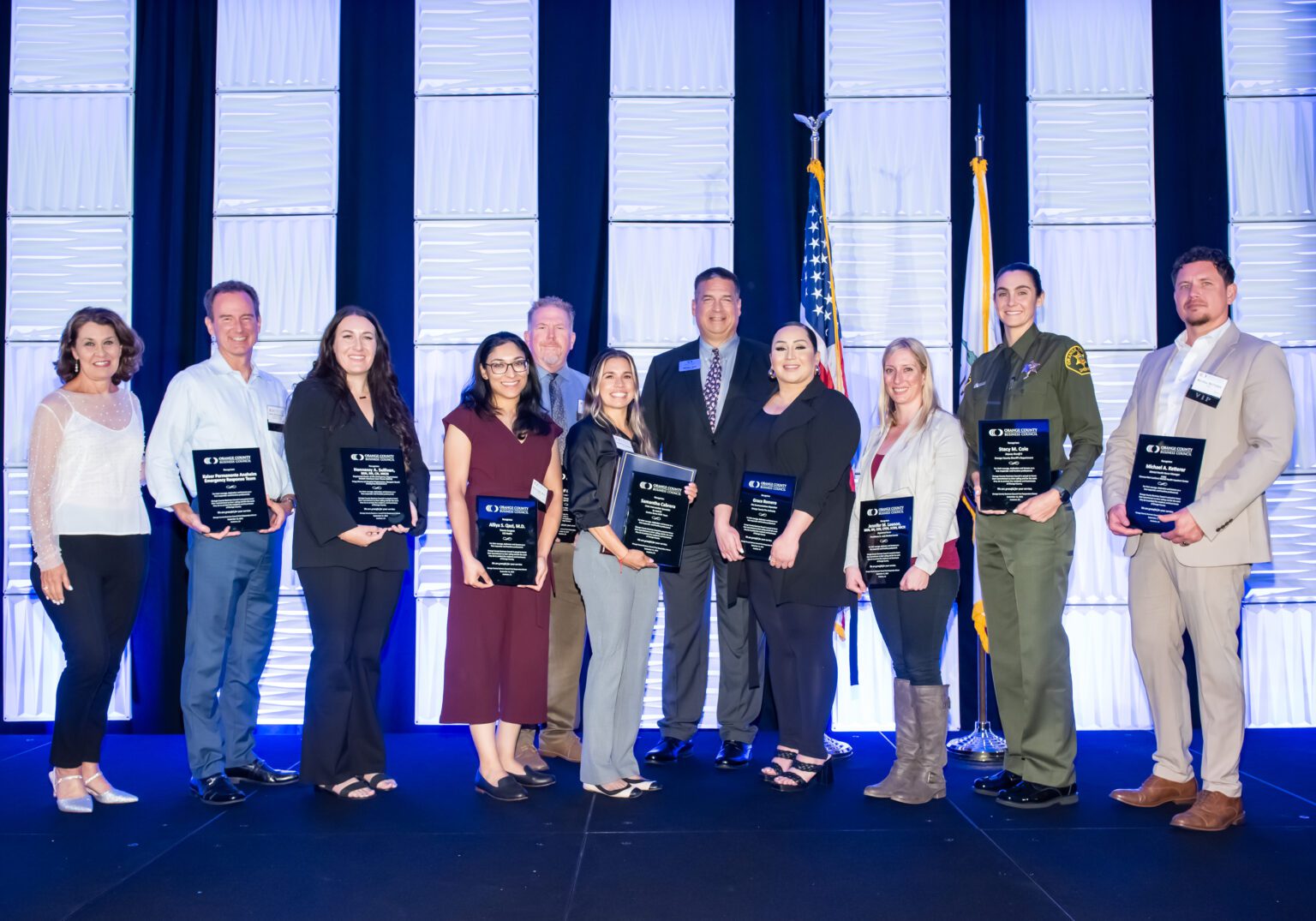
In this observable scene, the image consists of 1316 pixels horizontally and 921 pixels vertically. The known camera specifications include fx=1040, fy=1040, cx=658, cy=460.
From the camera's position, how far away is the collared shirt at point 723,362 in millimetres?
4375

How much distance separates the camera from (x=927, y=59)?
5.37 m

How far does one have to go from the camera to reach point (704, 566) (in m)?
4.29

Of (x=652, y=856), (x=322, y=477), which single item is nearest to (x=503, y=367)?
(x=322, y=477)

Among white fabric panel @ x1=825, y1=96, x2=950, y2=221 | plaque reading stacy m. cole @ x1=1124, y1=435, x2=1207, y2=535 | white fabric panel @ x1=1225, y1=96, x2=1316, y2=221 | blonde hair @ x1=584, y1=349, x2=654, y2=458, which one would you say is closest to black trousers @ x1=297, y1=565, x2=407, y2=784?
blonde hair @ x1=584, y1=349, x2=654, y2=458

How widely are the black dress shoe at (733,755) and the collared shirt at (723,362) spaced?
1.36 metres

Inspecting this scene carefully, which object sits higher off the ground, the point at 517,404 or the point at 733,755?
the point at 517,404

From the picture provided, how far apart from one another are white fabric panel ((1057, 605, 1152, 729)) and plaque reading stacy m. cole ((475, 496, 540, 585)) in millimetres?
3046

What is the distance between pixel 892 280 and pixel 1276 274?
1.97 metres

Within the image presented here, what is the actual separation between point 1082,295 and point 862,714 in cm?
240

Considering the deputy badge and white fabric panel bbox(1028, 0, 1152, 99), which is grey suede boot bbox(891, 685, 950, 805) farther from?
white fabric panel bbox(1028, 0, 1152, 99)

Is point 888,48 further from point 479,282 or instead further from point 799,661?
point 799,661

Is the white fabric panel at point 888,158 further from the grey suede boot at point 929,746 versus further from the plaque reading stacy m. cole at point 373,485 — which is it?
the plaque reading stacy m. cole at point 373,485

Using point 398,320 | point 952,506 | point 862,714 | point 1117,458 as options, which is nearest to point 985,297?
point 1117,458

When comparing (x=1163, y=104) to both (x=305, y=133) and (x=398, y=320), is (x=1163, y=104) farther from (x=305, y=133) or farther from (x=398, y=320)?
(x=305, y=133)
